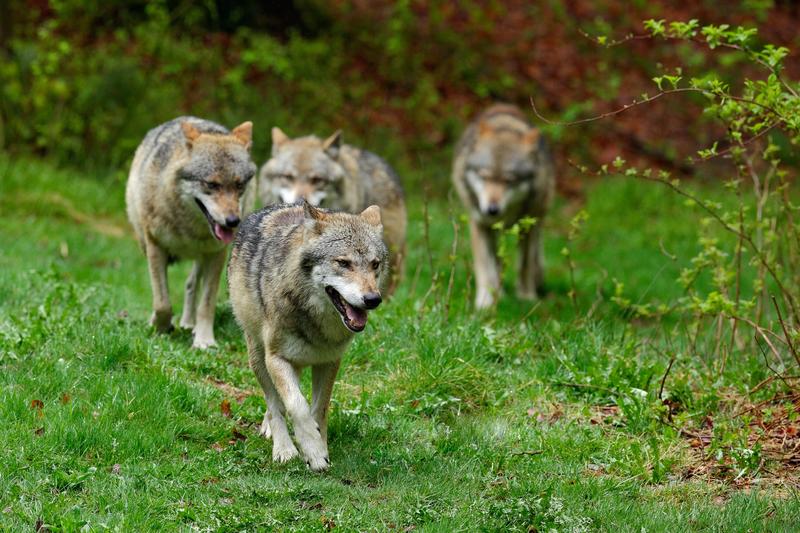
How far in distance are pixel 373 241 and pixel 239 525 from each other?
1747mm

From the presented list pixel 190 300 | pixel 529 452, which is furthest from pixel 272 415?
pixel 190 300

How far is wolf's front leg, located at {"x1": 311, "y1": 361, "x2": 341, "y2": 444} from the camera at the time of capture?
6.01m

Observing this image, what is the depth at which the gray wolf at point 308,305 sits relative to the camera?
18.5ft

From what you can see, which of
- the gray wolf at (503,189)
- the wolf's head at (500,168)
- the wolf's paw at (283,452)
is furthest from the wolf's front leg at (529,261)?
the wolf's paw at (283,452)

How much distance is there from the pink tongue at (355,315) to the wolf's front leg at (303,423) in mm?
555

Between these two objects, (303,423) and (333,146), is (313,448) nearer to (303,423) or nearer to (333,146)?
(303,423)

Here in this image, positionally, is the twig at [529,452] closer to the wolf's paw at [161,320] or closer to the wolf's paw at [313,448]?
the wolf's paw at [313,448]

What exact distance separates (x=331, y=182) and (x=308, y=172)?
0.26m

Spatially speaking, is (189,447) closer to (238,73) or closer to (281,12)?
(238,73)

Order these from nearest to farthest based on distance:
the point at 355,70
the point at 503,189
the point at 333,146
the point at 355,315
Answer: the point at 355,315 < the point at 333,146 < the point at 503,189 < the point at 355,70

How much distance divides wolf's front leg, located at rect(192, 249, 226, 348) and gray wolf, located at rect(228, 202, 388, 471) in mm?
1831

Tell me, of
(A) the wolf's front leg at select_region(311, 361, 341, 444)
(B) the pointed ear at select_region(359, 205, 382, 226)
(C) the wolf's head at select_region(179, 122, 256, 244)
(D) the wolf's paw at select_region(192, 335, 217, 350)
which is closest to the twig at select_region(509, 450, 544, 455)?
(A) the wolf's front leg at select_region(311, 361, 341, 444)

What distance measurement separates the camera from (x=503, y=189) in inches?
482

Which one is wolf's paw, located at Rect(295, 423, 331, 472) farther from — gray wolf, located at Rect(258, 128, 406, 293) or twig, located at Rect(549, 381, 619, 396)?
gray wolf, located at Rect(258, 128, 406, 293)
